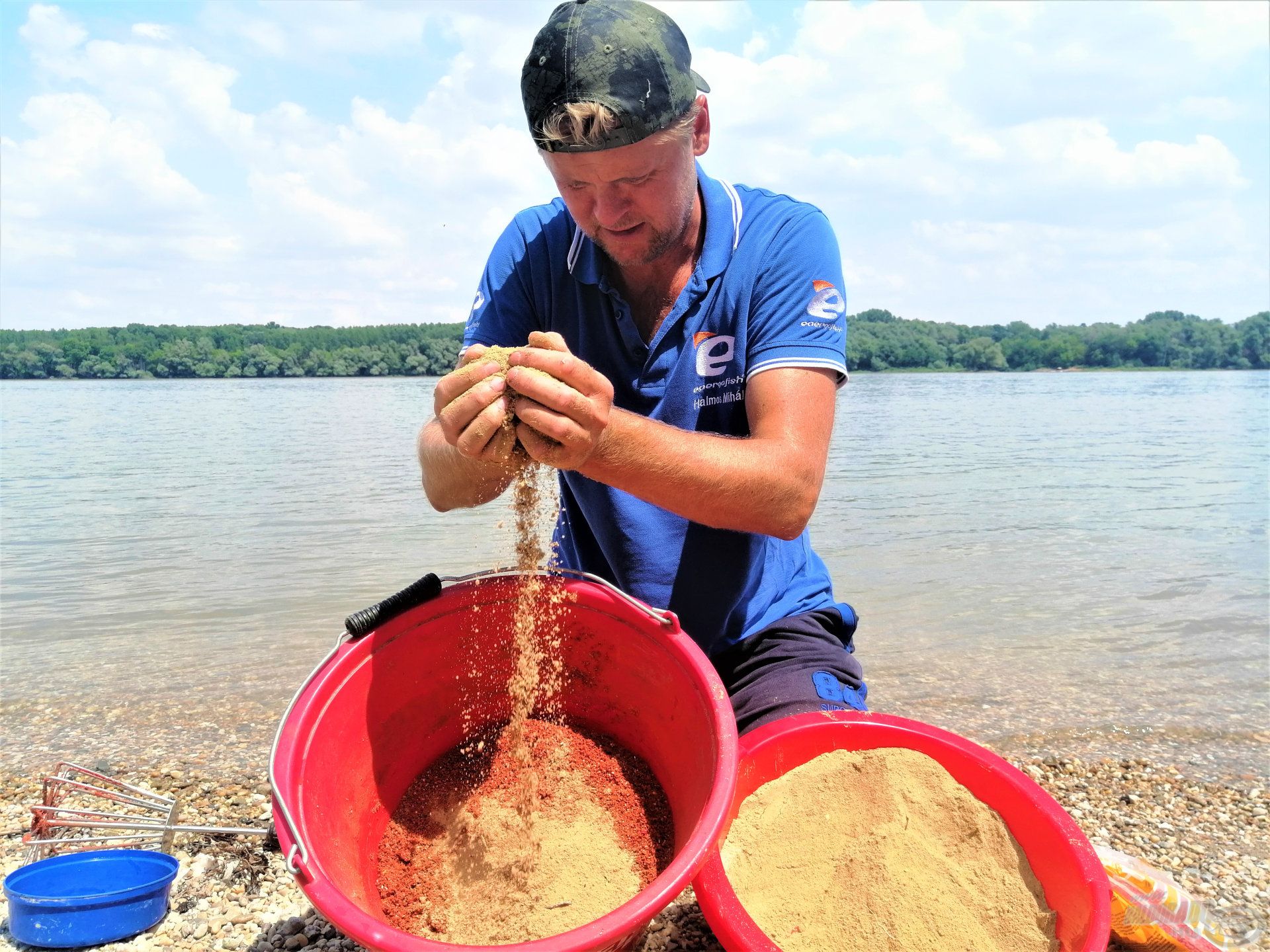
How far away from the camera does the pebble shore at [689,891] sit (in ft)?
7.64

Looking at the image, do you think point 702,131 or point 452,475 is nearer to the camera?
point 452,475

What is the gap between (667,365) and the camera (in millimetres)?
2385

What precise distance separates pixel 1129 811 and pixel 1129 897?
1.24 meters

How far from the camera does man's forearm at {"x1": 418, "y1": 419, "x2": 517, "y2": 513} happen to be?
2080mm

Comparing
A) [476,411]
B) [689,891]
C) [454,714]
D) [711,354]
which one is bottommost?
[689,891]

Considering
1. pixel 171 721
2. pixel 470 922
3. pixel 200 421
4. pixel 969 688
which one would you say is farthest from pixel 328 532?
pixel 200 421

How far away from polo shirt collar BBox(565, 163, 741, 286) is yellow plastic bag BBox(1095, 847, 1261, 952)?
5.70ft

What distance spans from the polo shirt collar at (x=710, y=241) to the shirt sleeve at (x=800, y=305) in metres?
0.11

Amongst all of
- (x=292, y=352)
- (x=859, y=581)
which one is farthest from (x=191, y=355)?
(x=859, y=581)

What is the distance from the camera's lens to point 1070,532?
8859 millimetres

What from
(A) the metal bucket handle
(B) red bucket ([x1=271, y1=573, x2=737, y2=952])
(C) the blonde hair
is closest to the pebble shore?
(B) red bucket ([x1=271, y1=573, x2=737, y2=952])

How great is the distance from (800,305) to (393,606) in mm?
1228

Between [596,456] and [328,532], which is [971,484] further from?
[596,456]

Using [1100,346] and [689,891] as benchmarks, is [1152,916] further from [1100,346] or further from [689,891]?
[1100,346]
